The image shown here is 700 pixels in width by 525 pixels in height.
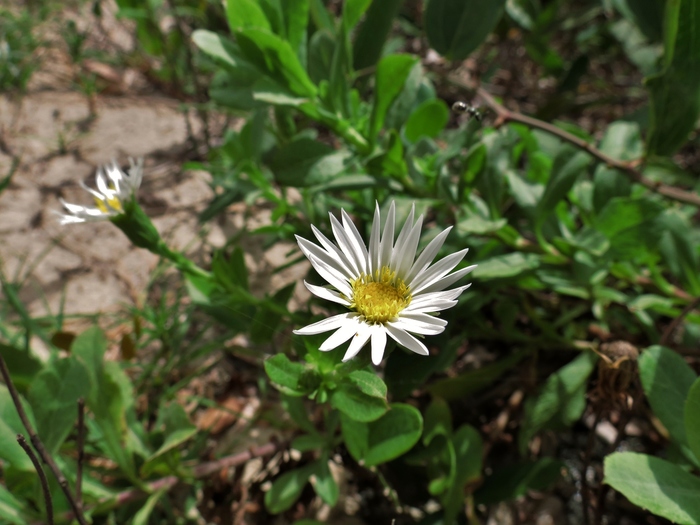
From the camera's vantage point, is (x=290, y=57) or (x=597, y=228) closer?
(x=290, y=57)

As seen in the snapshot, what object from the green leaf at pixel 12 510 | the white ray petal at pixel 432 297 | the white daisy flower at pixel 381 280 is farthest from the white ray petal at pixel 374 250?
the green leaf at pixel 12 510

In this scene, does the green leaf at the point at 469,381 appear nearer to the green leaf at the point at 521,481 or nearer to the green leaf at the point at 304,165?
the green leaf at the point at 521,481

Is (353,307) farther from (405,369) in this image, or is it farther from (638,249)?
(638,249)

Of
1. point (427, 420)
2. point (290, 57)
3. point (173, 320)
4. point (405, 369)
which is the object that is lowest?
point (173, 320)

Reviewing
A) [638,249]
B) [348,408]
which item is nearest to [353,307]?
[348,408]

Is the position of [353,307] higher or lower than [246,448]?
higher

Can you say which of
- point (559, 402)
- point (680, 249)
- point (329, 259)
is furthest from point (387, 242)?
point (680, 249)
